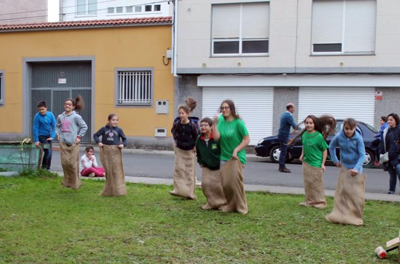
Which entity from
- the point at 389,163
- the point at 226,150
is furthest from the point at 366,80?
the point at 226,150

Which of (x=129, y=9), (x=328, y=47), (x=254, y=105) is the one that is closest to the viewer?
(x=328, y=47)

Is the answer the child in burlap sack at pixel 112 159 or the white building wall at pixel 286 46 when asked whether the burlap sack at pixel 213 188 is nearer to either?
the child in burlap sack at pixel 112 159

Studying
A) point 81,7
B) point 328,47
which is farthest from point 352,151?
point 81,7

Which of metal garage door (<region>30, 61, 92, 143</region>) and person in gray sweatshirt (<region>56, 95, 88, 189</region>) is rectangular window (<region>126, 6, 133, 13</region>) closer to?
metal garage door (<region>30, 61, 92, 143</region>)

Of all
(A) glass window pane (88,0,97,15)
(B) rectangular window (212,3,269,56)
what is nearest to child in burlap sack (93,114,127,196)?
(B) rectangular window (212,3,269,56)

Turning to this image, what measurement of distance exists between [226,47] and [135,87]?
14.4 feet

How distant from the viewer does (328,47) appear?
64.4 ft

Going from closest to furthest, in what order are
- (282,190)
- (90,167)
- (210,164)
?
(210,164), (282,190), (90,167)

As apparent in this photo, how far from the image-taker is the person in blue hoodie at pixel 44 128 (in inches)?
436

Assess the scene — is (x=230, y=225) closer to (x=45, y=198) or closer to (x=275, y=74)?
(x=45, y=198)

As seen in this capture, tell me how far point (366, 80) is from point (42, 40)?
14.4 metres

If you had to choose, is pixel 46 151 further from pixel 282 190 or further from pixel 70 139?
pixel 282 190

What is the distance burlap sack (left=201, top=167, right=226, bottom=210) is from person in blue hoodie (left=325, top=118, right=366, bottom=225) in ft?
5.37

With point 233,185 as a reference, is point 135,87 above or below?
above
